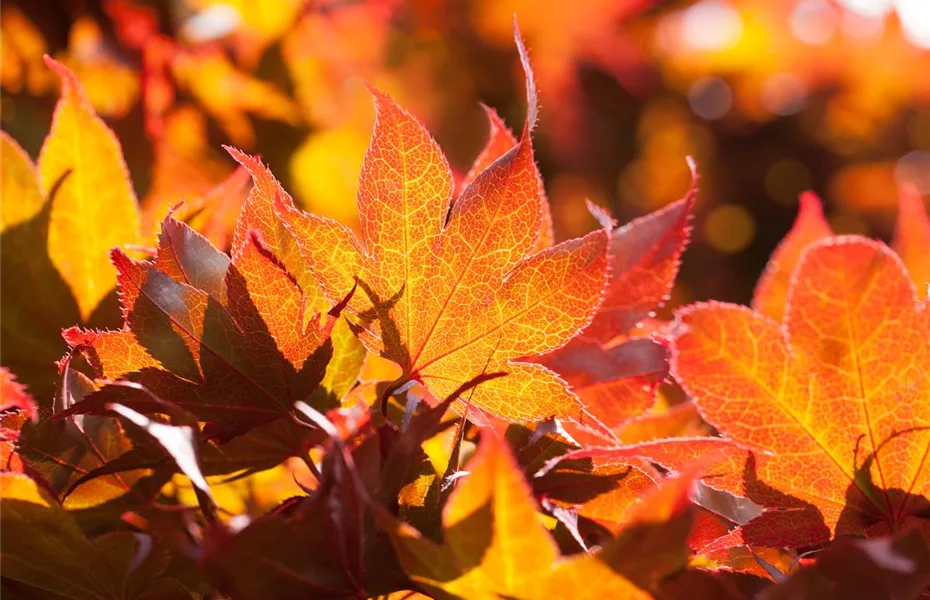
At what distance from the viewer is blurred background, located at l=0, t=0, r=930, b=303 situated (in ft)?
4.71

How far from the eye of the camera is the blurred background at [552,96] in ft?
4.71

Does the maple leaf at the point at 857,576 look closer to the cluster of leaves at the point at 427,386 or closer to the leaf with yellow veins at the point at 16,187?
the cluster of leaves at the point at 427,386

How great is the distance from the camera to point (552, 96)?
285cm

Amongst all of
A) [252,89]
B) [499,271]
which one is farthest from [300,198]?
[499,271]

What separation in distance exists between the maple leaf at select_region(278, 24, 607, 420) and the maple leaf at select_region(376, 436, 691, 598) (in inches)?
5.1

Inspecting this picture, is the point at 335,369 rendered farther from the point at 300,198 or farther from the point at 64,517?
the point at 300,198

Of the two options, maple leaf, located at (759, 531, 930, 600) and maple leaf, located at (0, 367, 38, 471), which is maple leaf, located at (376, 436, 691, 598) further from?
maple leaf, located at (0, 367, 38, 471)

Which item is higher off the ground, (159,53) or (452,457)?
(159,53)

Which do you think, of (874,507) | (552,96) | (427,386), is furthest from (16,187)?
(552,96)

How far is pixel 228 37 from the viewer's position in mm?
1561

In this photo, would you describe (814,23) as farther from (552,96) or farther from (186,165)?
(186,165)

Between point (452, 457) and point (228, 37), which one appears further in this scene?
point (228, 37)

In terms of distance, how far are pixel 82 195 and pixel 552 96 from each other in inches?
91.0

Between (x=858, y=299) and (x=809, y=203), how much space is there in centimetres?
30
